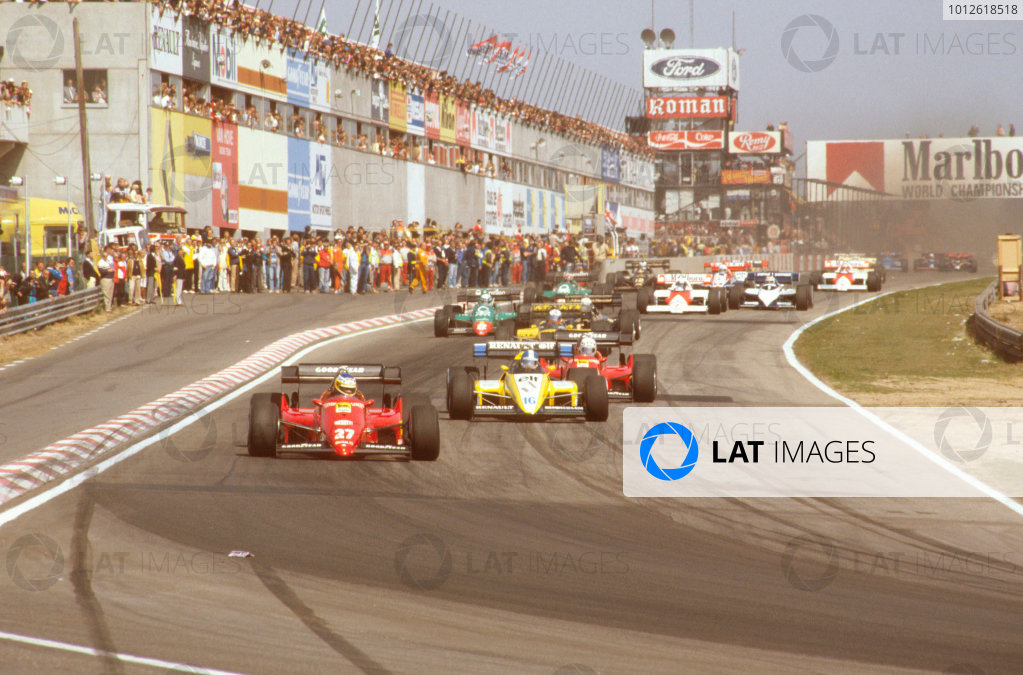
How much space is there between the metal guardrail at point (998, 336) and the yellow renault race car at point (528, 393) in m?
9.84

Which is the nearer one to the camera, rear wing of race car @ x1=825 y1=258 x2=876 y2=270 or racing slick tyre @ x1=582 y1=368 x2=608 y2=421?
racing slick tyre @ x1=582 y1=368 x2=608 y2=421

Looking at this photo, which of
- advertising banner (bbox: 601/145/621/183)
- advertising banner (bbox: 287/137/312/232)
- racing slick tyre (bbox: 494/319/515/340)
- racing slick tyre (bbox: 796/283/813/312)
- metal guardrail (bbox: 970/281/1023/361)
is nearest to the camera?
racing slick tyre (bbox: 494/319/515/340)

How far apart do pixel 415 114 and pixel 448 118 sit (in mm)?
3202

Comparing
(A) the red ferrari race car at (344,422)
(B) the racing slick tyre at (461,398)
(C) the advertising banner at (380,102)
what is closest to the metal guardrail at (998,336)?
(B) the racing slick tyre at (461,398)

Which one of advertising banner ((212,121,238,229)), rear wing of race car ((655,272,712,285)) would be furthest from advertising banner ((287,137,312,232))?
rear wing of race car ((655,272,712,285))

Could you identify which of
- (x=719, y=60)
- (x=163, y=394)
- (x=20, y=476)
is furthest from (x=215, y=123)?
(x=719, y=60)

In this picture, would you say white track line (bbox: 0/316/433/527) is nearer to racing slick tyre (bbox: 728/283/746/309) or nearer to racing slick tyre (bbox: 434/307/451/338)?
racing slick tyre (bbox: 434/307/451/338)

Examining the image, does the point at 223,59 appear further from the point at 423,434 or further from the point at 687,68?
the point at 687,68

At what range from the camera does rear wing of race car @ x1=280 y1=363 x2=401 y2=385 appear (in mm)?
13438

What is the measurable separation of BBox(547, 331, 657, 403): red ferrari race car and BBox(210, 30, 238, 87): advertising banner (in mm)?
24294

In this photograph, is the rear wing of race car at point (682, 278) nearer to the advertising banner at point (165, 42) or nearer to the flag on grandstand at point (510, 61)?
the advertising banner at point (165, 42)

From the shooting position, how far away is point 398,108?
167 ft
